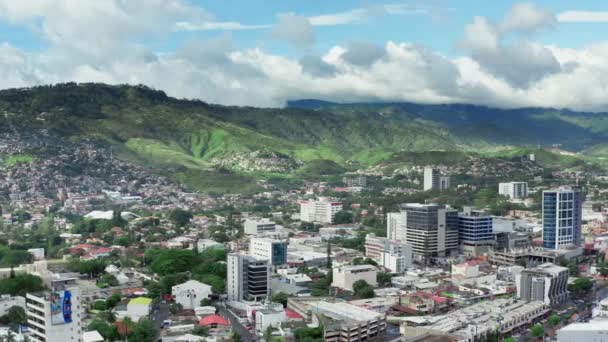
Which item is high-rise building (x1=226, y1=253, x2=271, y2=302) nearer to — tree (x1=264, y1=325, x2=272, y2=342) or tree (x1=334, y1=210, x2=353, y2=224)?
tree (x1=264, y1=325, x2=272, y2=342)

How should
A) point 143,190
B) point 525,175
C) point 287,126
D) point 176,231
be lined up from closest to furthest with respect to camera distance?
point 176,231 < point 143,190 < point 525,175 < point 287,126

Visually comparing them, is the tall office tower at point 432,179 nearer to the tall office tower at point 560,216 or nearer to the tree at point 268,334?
the tall office tower at point 560,216

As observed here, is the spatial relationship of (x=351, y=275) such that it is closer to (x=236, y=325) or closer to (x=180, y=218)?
(x=236, y=325)

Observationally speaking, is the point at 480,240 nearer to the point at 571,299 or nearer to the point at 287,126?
the point at 571,299

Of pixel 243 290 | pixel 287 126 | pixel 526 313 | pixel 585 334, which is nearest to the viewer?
pixel 585 334

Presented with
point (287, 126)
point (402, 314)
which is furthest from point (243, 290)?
point (287, 126)

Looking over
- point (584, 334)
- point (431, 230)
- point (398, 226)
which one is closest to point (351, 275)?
point (431, 230)

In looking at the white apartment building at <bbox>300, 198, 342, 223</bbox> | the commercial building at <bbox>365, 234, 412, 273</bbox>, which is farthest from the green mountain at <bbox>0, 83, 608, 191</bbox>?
the commercial building at <bbox>365, 234, 412, 273</bbox>
